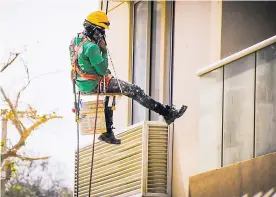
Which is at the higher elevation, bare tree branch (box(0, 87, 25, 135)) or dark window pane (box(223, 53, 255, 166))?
bare tree branch (box(0, 87, 25, 135))

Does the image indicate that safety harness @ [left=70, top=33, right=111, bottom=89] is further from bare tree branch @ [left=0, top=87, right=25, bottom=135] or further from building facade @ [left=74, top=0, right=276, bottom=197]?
bare tree branch @ [left=0, top=87, right=25, bottom=135]

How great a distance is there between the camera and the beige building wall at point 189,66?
15500 mm

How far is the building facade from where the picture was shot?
12.6m

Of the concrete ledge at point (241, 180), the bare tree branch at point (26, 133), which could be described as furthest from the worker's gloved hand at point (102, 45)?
the bare tree branch at point (26, 133)

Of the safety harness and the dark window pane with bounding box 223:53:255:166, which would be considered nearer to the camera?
the safety harness

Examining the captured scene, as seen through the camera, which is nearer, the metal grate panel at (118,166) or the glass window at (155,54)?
the metal grate panel at (118,166)

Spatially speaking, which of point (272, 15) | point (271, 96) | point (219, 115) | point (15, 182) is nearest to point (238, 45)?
point (272, 15)

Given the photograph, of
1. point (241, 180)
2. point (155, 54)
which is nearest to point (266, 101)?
point (241, 180)

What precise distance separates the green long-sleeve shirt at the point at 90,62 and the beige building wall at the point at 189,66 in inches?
132

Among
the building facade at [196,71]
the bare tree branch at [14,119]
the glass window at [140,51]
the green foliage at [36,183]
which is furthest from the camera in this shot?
the green foliage at [36,183]

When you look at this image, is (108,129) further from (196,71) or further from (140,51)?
(140,51)

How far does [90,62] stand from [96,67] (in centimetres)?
11

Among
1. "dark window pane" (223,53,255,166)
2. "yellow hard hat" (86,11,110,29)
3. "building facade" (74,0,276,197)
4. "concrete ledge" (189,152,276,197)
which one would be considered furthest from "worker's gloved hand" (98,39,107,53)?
"concrete ledge" (189,152,276,197)

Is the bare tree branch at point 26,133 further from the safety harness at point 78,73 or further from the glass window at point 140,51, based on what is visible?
the safety harness at point 78,73
